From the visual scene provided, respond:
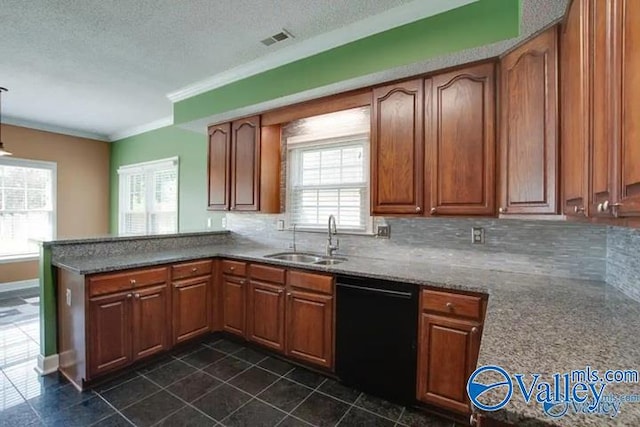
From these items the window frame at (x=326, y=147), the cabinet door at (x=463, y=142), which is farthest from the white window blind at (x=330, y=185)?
the cabinet door at (x=463, y=142)

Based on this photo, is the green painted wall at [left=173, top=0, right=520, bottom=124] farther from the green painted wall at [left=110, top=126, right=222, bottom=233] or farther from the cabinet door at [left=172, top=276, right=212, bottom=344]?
the cabinet door at [left=172, top=276, right=212, bottom=344]

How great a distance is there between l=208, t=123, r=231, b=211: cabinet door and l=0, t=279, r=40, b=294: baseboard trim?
3608mm

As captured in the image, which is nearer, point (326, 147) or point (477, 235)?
point (477, 235)

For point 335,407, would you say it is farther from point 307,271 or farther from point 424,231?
point 424,231


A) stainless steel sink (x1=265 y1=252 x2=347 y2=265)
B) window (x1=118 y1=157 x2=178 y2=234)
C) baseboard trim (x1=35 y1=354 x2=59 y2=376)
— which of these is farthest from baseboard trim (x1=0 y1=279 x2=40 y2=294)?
stainless steel sink (x1=265 y1=252 x2=347 y2=265)

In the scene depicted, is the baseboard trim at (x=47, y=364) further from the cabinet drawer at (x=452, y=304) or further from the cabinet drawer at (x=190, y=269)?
the cabinet drawer at (x=452, y=304)

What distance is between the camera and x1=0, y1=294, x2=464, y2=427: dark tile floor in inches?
77.1

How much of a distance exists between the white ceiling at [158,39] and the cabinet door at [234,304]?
7.00 feet

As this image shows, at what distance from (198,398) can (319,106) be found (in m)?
2.59

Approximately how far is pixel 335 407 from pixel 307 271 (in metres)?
0.98

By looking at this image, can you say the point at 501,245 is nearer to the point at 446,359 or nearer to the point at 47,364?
the point at 446,359

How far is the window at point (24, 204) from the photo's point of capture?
4746 millimetres

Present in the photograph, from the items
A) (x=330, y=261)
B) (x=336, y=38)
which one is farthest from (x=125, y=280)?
(x=336, y=38)

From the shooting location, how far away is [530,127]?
1.83 meters
